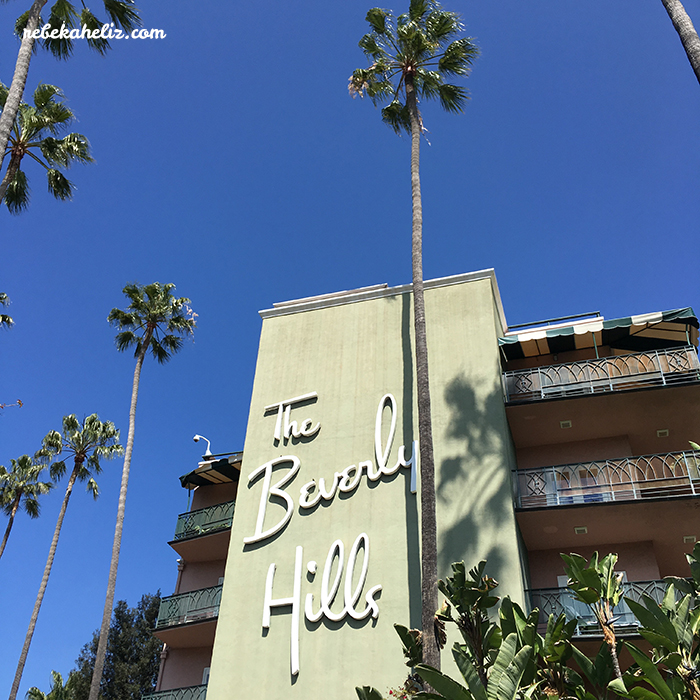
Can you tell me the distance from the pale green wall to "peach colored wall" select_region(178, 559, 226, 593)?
5.09m

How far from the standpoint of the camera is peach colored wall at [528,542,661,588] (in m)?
16.9

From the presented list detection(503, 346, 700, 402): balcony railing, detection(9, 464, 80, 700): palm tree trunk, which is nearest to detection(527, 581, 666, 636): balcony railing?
detection(503, 346, 700, 402): balcony railing

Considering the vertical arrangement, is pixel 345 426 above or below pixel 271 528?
above

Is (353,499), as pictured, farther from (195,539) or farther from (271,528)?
(195,539)

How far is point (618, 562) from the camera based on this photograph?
56.3 ft

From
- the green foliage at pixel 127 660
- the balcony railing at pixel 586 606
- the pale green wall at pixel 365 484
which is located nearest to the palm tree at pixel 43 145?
the pale green wall at pixel 365 484

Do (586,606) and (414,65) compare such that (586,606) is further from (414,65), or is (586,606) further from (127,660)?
(127,660)

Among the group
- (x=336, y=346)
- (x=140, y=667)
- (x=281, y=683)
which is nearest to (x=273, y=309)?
(x=336, y=346)

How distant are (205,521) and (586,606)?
12353 mm

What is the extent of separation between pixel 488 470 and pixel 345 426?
437 cm

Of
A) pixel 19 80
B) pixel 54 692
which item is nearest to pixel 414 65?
pixel 19 80

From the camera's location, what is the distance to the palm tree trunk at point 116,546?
62.8ft

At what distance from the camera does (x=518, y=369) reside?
2003 centimetres

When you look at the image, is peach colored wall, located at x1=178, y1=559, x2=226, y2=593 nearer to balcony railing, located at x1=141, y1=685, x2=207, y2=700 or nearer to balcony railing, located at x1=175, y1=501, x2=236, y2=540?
balcony railing, located at x1=175, y1=501, x2=236, y2=540
